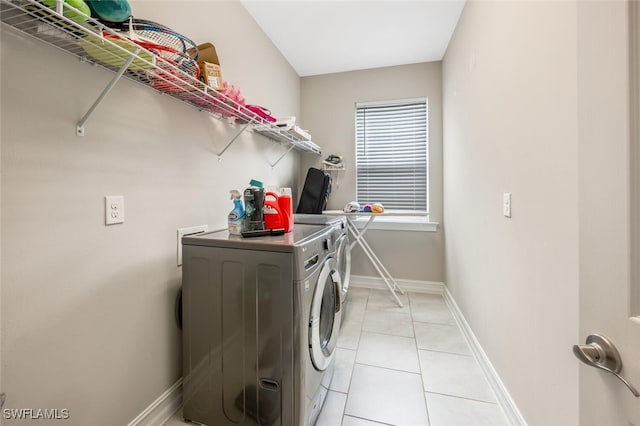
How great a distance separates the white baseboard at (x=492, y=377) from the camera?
1.23m

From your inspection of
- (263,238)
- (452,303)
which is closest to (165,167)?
(263,238)

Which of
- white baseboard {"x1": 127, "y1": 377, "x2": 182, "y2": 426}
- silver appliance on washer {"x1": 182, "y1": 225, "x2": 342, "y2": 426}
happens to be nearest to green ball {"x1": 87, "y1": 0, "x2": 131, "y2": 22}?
silver appliance on washer {"x1": 182, "y1": 225, "x2": 342, "y2": 426}

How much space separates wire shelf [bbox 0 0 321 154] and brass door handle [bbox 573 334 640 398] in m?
1.38

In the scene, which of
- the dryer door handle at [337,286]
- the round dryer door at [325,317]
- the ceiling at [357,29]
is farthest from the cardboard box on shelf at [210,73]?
the dryer door handle at [337,286]

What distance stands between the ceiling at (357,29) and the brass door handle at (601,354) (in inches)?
92.8

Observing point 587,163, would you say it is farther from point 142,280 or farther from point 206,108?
point 206,108

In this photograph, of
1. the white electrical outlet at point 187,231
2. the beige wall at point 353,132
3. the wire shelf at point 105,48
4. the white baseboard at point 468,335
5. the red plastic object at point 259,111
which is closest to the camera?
the wire shelf at point 105,48

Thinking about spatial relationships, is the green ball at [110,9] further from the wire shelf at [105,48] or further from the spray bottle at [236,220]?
the spray bottle at [236,220]

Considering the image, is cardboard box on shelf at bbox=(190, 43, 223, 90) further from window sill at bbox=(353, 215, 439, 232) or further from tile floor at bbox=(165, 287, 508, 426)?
window sill at bbox=(353, 215, 439, 232)

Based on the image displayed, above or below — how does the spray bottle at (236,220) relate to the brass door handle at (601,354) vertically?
above

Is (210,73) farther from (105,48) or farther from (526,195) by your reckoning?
(526,195)

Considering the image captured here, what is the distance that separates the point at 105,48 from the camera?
86 cm

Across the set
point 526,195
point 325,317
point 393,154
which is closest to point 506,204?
point 526,195

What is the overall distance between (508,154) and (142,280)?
184 cm
